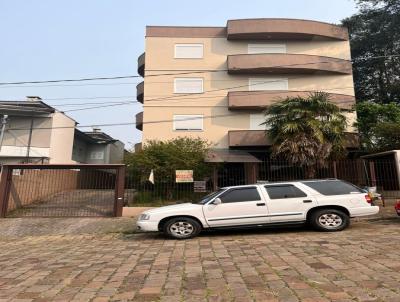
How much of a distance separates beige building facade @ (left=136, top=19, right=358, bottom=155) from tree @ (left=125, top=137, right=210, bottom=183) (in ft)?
21.0

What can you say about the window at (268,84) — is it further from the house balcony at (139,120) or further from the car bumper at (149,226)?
the car bumper at (149,226)

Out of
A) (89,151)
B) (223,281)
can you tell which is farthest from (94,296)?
(89,151)

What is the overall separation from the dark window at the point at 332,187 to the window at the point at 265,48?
1804cm

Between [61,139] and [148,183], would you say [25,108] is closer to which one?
[61,139]

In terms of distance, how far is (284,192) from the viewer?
9.59m

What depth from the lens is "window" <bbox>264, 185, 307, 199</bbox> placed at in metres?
9.49

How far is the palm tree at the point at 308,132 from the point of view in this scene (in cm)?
1658

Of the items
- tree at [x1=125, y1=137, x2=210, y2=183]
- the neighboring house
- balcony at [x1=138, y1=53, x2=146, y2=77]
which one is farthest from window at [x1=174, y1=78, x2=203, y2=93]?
the neighboring house

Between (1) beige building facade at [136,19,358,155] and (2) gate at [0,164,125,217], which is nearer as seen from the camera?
(2) gate at [0,164,125,217]

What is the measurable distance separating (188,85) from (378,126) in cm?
1273

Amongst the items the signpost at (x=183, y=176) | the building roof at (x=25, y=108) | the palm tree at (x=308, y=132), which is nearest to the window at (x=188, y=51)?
the palm tree at (x=308, y=132)

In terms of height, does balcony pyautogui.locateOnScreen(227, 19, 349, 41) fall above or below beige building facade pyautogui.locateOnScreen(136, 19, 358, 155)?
above

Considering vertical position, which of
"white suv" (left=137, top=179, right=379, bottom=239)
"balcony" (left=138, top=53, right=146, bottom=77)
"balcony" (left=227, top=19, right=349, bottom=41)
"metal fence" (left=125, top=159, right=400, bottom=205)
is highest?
"balcony" (left=227, top=19, right=349, bottom=41)

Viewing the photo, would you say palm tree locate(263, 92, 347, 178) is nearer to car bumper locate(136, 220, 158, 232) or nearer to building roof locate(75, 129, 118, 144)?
car bumper locate(136, 220, 158, 232)
